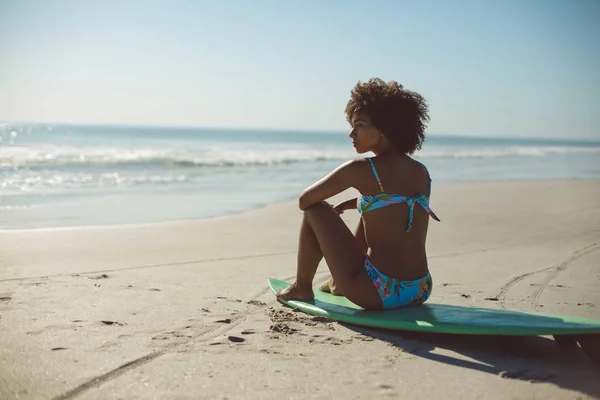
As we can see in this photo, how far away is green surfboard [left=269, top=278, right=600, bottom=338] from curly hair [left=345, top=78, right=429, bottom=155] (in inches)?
37.2

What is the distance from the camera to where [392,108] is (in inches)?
142

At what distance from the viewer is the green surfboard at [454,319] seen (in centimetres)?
308

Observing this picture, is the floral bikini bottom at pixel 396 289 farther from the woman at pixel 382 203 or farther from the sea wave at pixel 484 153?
the sea wave at pixel 484 153

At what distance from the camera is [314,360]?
3098 millimetres

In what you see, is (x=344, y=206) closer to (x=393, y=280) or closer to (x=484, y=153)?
(x=393, y=280)

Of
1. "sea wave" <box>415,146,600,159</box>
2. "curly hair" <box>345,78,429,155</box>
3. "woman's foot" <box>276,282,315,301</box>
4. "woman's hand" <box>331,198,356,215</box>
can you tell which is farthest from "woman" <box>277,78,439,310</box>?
"sea wave" <box>415,146,600,159</box>

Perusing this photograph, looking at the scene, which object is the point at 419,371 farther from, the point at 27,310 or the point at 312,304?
the point at 27,310

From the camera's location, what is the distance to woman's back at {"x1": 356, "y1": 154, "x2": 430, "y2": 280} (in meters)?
3.57

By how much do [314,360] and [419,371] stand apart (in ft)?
1.66

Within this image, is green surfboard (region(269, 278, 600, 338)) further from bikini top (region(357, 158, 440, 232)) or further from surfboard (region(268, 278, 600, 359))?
bikini top (region(357, 158, 440, 232))

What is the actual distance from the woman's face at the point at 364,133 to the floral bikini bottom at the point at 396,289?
0.67 m

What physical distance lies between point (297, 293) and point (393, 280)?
76 centimetres

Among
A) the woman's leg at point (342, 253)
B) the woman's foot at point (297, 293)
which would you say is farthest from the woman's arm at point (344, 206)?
the woman's foot at point (297, 293)

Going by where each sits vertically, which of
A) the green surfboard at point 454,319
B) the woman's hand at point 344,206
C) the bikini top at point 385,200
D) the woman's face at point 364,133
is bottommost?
the green surfboard at point 454,319
